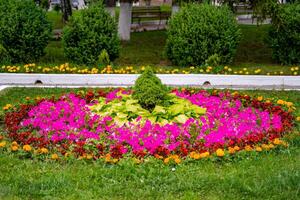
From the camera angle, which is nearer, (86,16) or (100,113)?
(100,113)

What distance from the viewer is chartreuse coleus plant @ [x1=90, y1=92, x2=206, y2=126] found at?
765 cm

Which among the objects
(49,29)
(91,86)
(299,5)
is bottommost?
(91,86)

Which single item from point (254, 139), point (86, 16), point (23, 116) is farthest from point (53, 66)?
point (254, 139)

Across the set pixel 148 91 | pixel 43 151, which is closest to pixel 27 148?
pixel 43 151

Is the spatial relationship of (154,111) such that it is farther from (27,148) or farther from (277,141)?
(27,148)

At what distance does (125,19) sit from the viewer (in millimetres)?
17438

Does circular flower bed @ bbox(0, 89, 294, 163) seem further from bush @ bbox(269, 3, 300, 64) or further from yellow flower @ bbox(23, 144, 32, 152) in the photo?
bush @ bbox(269, 3, 300, 64)

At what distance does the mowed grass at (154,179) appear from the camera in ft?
17.8

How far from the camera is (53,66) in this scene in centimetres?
1238

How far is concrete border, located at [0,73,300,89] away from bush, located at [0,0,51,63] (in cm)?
144

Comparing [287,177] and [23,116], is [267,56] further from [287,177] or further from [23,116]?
[287,177]

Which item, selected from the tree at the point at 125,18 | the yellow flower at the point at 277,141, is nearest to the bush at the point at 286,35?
the tree at the point at 125,18

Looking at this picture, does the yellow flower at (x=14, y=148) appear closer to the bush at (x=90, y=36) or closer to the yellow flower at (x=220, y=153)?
the yellow flower at (x=220, y=153)

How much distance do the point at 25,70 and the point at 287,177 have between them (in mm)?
7659
